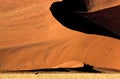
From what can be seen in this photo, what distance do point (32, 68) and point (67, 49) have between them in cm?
167

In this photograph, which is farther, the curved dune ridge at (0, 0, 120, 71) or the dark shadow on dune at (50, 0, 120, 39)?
the dark shadow on dune at (50, 0, 120, 39)

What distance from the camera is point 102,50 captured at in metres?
A: 14.1

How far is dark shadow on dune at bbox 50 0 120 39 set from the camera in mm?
15031

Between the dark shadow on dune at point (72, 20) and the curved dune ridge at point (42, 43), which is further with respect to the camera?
the dark shadow on dune at point (72, 20)

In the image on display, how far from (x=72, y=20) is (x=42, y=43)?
4.80ft

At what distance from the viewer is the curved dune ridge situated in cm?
1360

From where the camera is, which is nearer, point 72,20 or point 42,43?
point 42,43

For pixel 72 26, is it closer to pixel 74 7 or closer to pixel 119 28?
pixel 74 7

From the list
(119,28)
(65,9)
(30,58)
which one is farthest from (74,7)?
(30,58)

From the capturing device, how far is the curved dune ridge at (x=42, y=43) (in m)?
13.6

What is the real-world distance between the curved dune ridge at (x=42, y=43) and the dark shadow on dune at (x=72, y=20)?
17 centimetres

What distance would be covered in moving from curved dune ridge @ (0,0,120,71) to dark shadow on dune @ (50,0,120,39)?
169mm

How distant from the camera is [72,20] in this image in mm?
15875

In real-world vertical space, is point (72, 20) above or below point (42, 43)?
above
